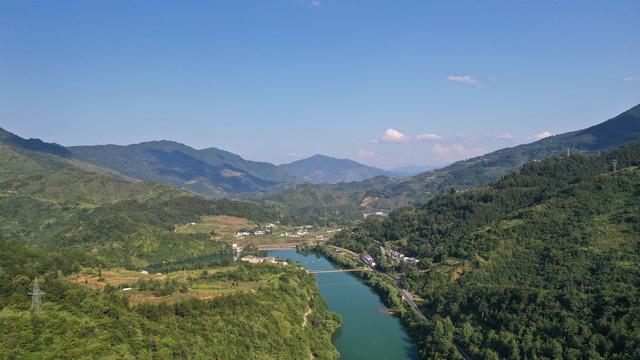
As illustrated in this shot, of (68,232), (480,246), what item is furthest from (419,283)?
(68,232)

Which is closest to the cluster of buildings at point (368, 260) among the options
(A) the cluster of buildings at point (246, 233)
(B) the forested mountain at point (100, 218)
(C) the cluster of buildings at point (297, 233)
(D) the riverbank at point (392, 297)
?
(D) the riverbank at point (392, 297)

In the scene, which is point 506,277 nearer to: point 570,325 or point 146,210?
point 570,325

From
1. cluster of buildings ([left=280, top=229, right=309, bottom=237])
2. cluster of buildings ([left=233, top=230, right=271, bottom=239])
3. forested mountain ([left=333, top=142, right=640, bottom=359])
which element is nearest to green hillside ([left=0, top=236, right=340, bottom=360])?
forested mountain ([left=333, top=142, right=640, bottom=359])

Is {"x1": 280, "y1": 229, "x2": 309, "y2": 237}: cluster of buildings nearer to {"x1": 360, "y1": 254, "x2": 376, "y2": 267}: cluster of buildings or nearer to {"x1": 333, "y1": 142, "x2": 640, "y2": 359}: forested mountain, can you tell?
{"x1": 360, "y1": 254, "x2": 376, "y2": 267}: cluster of buildings

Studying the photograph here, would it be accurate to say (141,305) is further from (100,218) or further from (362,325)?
(100,218)

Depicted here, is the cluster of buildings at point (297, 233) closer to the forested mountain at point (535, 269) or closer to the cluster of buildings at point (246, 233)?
the cluster of buildings at point (246, 233)

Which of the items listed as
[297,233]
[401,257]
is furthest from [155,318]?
[297,233]
